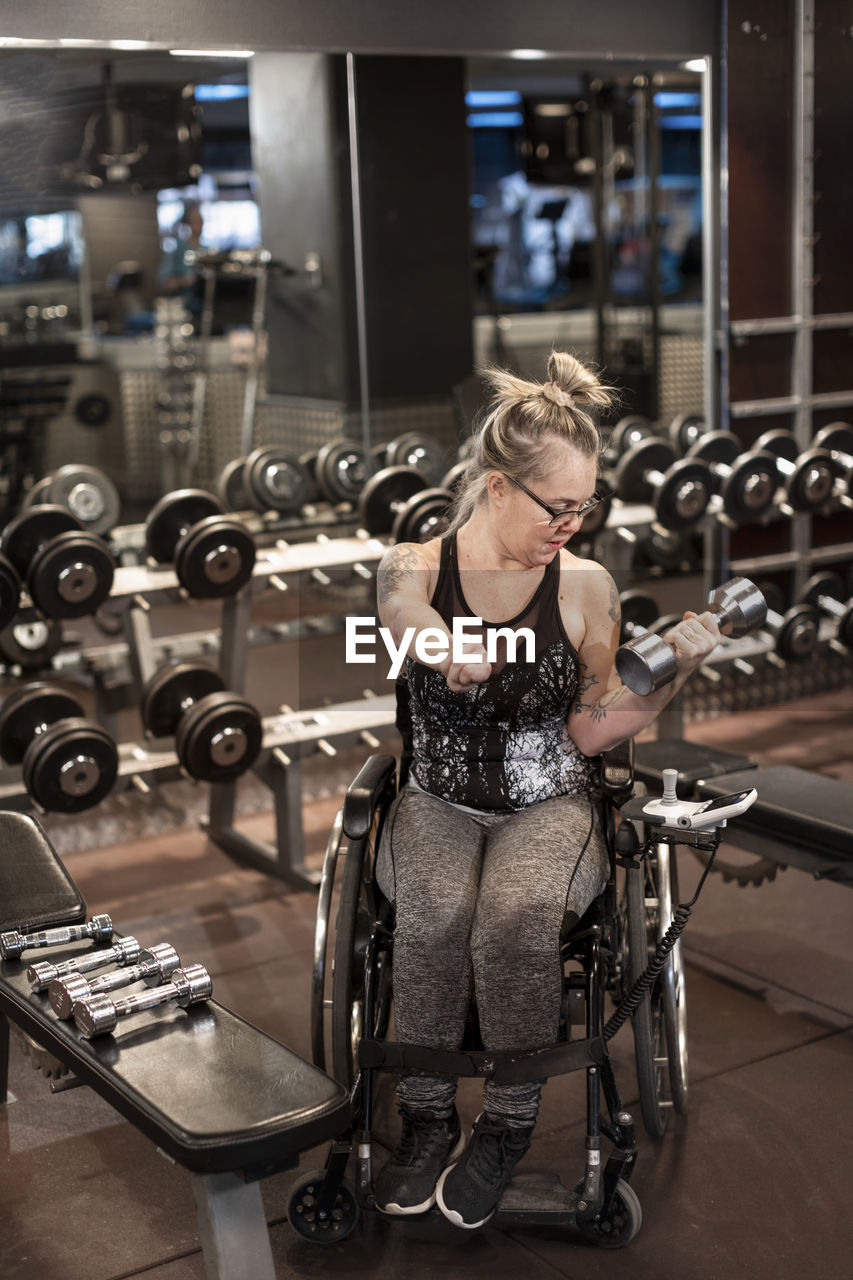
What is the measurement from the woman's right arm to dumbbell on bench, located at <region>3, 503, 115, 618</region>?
3.75ft

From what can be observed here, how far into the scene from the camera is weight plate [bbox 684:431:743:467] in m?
4.28

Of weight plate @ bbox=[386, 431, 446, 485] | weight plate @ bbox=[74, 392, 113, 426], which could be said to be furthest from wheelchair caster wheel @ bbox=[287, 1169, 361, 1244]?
weight plate @ bbox=[74, 392, 113, 426]

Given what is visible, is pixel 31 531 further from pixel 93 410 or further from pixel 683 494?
pixel 93 410

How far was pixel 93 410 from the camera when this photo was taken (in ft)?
17.3

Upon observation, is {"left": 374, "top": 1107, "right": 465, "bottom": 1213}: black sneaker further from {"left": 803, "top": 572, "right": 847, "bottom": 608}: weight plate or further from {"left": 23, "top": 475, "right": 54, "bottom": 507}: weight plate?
{"left": 803, "top": 572, "right": 847, "bottom": 608}: weight plate

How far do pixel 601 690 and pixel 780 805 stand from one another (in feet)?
1.95

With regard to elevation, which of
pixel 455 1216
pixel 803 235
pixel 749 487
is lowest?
pixel 455 1216

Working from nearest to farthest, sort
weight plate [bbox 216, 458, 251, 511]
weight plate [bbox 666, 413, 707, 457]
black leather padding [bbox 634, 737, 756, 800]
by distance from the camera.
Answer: black leather padding [bbox 634, 737, 756, 800] < weight plate [bbox 216, 458, 251, 511] < weight plate [bbox 666, 413, 707, 457]

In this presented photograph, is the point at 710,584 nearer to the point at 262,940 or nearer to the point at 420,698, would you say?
the point at 262,940

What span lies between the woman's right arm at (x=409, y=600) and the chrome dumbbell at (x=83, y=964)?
59 cm

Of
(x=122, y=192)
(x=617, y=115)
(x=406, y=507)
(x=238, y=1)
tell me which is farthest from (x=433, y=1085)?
(x=617, y=115)

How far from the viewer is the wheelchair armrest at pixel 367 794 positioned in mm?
2020

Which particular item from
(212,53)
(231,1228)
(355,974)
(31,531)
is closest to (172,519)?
(31,531)

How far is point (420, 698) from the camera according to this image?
213cm
